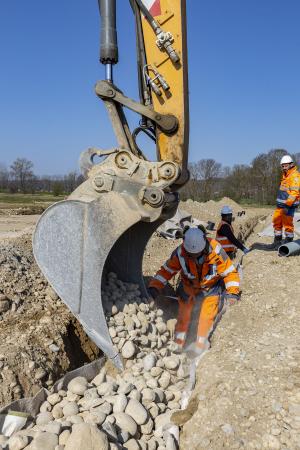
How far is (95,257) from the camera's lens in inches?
143

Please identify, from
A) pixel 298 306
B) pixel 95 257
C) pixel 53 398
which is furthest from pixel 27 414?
pixel 298 306

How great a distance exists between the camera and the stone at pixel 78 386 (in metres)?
3.34

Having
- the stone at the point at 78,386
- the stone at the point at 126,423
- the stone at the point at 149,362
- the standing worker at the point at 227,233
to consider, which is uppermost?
the standing worker at the point at 227,233

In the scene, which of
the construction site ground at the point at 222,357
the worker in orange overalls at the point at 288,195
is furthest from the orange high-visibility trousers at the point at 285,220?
the construction site ground at the point at 222,357

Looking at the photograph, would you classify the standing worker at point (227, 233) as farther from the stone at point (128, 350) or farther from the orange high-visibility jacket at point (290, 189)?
the stone at point (128, 350)

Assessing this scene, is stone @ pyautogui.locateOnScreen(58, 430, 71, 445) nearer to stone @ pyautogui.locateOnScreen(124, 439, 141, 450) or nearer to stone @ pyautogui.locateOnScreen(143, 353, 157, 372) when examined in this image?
stone @ pyautogui.locateOnScreen(124, 439, 141, 450)

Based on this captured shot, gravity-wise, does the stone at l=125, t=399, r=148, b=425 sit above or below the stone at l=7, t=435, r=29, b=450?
below

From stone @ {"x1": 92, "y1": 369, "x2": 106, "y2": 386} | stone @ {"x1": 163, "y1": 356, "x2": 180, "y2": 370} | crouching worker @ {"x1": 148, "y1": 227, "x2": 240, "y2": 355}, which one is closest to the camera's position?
stone @ {"x1": 92, "y1": 369, "x2": 106, "y2": 386}

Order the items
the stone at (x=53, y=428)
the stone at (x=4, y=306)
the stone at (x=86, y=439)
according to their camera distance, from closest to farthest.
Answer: the stone at (x=86, y=439) → the stone at (x=53, y=428) → the stone at (x=4, y=306)

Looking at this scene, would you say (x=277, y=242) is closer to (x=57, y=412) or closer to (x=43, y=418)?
(x=57, y=412)

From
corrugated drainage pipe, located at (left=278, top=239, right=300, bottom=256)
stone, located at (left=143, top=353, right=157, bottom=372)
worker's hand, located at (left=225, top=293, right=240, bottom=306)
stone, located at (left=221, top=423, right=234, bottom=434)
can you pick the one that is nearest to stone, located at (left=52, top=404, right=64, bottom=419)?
stone, located at (left=143, top=353, right=157, bottom=372)

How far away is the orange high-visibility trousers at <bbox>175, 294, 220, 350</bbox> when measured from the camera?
14.4 ft

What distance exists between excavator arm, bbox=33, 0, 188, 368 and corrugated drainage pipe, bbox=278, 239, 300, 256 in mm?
3621

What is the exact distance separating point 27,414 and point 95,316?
971 mm
